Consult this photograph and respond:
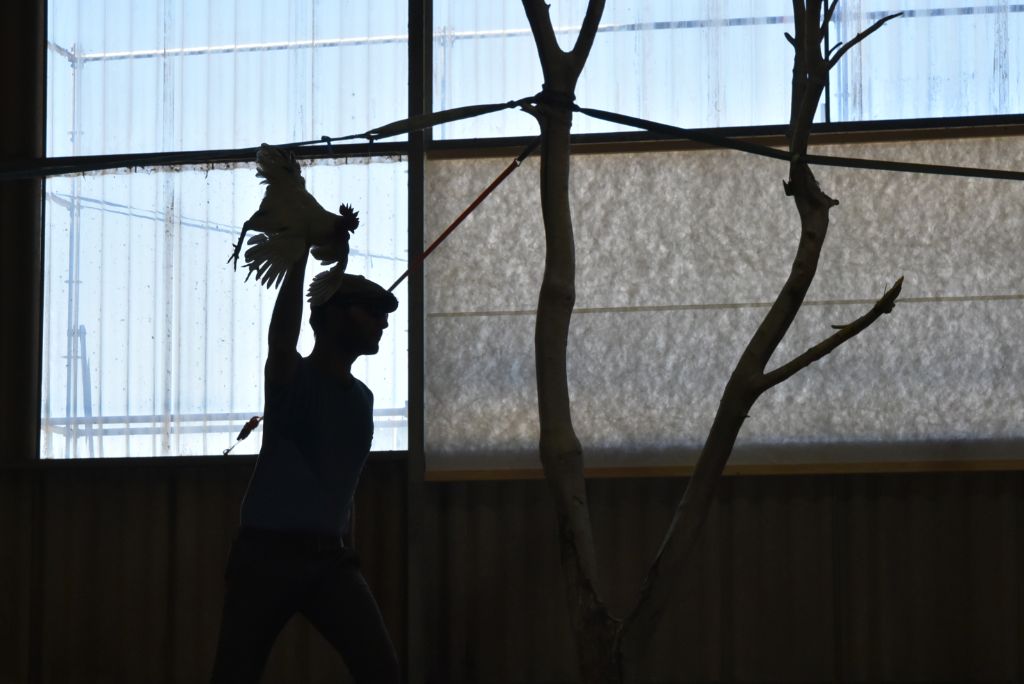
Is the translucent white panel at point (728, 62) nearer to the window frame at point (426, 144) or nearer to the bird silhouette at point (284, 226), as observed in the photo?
the window frame at point (426, 144)

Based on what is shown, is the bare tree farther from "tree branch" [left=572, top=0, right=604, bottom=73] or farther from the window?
the window

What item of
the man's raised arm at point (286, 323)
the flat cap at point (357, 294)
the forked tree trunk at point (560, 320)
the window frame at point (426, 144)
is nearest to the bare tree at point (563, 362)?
the forked tree trunk at point (560, 320)

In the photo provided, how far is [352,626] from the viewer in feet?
7.89

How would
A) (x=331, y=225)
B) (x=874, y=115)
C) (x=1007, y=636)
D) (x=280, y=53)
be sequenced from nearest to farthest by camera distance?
(x=331, y=225) < (x=1007, y=636) < (x=874, y=115) < (x=280, y=53)

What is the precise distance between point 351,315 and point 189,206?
2497 millimetres

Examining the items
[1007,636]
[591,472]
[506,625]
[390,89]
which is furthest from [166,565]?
[1007,636]

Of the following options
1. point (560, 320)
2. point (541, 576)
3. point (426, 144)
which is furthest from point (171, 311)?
A: point (560, 320)

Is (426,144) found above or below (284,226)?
above

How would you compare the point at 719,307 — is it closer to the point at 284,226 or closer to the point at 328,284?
the point at 328,284

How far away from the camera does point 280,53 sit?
4.84 m

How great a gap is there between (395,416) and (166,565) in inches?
39.6

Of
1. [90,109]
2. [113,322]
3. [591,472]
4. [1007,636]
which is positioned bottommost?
[1007,636]

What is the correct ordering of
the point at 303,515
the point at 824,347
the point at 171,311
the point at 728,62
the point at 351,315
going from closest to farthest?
the point at 824,347 → the point at 303,515 → the point at 351,315 → the point at 728,62 → the point at 171,311

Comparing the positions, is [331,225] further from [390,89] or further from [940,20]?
[940,20]
